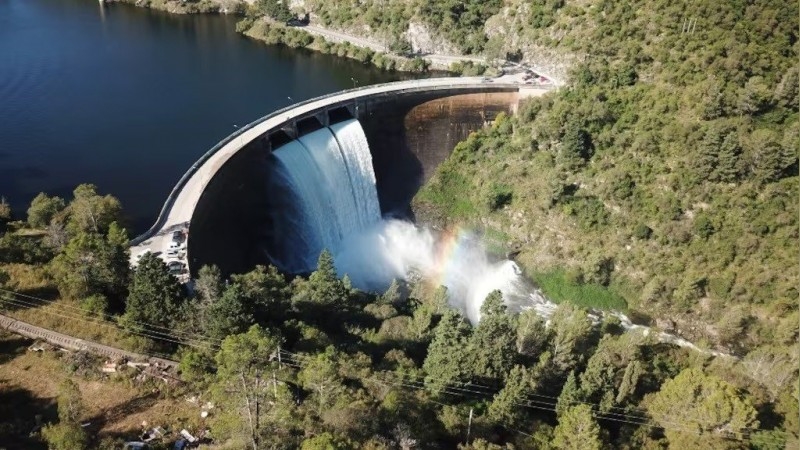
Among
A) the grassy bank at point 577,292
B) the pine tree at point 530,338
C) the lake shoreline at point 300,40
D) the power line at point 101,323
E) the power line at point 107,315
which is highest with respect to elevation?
Result: the lake shoreline at point 300,40

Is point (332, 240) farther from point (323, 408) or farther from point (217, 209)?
point (323, 408)

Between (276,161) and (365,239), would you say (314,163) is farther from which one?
(365,239)

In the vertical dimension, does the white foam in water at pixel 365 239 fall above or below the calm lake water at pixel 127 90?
below

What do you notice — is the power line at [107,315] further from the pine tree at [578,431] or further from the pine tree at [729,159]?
the pine tree at [729,159]

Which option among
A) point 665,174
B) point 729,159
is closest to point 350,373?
point 665,174

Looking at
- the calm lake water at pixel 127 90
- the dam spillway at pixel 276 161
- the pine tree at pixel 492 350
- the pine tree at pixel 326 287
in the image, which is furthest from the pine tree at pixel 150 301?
the calm lake water at pixel 127 90

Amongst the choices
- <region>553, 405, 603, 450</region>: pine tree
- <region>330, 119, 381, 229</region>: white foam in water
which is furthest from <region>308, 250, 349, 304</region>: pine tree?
<region>330, 119, 381, 229</region>: white foam in water
